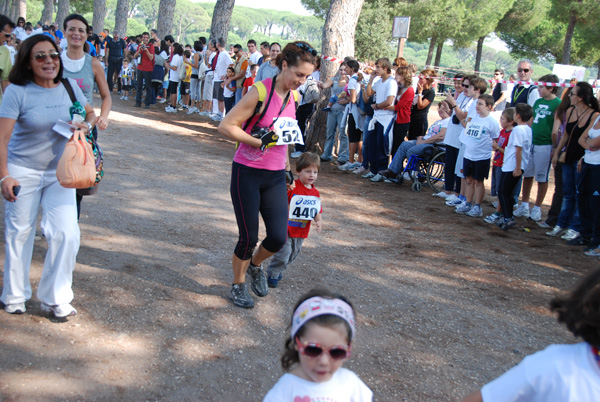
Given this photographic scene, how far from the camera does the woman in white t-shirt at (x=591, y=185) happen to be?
738cm

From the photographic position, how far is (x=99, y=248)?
5.77 metres

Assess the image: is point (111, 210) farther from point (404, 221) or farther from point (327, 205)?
point (404, 221)

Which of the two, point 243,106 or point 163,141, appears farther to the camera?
point 163,141

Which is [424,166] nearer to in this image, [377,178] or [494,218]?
[377,178]

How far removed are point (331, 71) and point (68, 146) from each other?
30.4ft

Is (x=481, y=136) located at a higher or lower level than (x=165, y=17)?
lower

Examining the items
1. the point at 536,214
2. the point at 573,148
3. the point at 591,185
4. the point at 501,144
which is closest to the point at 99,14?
the point at 501,144

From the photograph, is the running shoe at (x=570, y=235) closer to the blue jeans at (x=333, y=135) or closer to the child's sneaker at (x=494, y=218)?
the child's sneaker at (x=494, y=218)

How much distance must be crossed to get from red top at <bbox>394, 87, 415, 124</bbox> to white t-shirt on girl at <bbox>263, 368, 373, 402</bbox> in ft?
28.4

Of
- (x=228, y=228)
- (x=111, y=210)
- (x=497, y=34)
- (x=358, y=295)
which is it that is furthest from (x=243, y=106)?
(x=497, y=34)

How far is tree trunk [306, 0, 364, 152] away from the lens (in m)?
12.5

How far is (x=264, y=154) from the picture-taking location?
4438 millimetres

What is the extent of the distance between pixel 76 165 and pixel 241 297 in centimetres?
174

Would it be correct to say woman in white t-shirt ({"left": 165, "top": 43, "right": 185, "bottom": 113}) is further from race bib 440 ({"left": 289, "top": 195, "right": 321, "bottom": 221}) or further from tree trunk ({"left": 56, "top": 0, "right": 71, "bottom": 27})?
tree trunk ({"left": 56, "top": 0, "right": 71, "bottom": 27})
